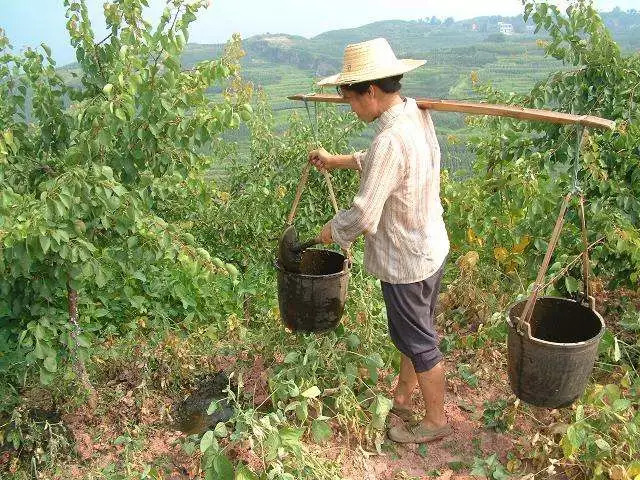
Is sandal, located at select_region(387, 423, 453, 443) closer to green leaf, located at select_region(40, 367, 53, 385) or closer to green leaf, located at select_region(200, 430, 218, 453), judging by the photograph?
green leaf, located at select_region(200, 430, 218, 453)

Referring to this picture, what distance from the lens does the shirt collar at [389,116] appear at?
2.50 metres

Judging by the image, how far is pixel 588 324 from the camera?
2734mm

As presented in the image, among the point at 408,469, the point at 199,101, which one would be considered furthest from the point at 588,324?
the point at 199,101

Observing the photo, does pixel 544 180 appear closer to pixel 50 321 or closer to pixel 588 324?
pixel 588 324

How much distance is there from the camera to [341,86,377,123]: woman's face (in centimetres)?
249

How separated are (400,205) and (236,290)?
240 centimetres

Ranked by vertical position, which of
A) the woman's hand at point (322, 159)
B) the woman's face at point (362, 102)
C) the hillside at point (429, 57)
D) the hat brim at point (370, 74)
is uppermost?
the hat brim at point (370, 74)

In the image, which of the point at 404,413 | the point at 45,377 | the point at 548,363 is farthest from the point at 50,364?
the point at 548,363

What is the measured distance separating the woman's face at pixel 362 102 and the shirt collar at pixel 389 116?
0.04 meters

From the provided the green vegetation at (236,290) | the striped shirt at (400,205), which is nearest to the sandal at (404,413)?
the green vegetation at (236,290)

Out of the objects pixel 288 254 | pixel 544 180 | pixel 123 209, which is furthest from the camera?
pixel 544 180

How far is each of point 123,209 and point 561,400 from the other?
2.01 meters

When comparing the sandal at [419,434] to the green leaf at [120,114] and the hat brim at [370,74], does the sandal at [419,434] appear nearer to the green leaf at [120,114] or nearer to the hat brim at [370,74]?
the hat brim at [370,74]

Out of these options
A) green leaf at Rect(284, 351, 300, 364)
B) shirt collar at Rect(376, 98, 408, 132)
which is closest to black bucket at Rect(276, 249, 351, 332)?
green leaf at Rect(284, 351, 300, 364)
